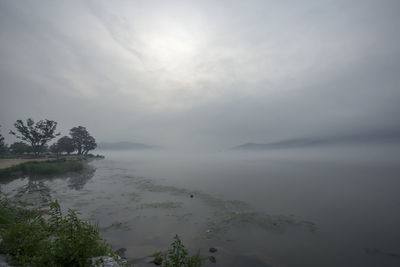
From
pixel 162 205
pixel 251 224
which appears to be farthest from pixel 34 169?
pixel 251 224

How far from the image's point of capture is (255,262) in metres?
10.6

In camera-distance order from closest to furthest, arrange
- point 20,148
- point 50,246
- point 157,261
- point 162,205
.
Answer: point 50,246
point 157,261
point 162,205
point 20,148

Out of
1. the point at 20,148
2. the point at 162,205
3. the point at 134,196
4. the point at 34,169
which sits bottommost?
the point at 162,205

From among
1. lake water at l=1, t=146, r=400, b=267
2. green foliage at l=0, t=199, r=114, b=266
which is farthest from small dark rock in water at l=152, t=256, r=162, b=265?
green foliage at l=0, t=199, r=114, b=266

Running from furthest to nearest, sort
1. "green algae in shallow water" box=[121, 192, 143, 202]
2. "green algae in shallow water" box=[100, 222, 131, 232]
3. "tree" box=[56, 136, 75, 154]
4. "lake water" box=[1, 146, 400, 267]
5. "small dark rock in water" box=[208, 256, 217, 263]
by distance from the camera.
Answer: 1. "tree" box=[56, 136, 75, 154]
2. "green algae in shallow water" box=[121, 192, 143, 202]
3. "green algae in shallow water" box=[100, 222, 131, 232]
4. "lake water" box=[1, 146, 400, 267]
5. "small dark rock in water" box=[208, 256, 217, 263]

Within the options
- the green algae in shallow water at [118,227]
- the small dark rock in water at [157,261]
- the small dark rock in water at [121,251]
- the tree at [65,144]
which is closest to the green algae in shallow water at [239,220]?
the small dark rock in water at [157,261]

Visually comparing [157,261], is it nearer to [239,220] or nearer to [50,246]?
[50,246]

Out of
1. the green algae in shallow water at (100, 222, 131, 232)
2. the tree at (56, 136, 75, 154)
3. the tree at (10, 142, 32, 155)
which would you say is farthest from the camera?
the tree at (56, 136, 75, 154)

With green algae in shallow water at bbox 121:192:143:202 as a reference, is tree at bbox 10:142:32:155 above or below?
above

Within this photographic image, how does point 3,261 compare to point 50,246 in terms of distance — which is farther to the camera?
point 50,246

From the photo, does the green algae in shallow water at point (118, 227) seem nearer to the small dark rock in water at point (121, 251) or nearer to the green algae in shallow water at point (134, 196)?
the small dark rock in water at point (121, 251)

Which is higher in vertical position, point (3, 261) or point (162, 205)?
point (3, 261)

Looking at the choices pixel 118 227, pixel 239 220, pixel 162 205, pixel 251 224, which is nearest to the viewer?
A: pixel 118 227

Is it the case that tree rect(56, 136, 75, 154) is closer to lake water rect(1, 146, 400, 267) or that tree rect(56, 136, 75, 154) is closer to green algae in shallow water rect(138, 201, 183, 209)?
lake water rect(1, 146, 400, 267)
